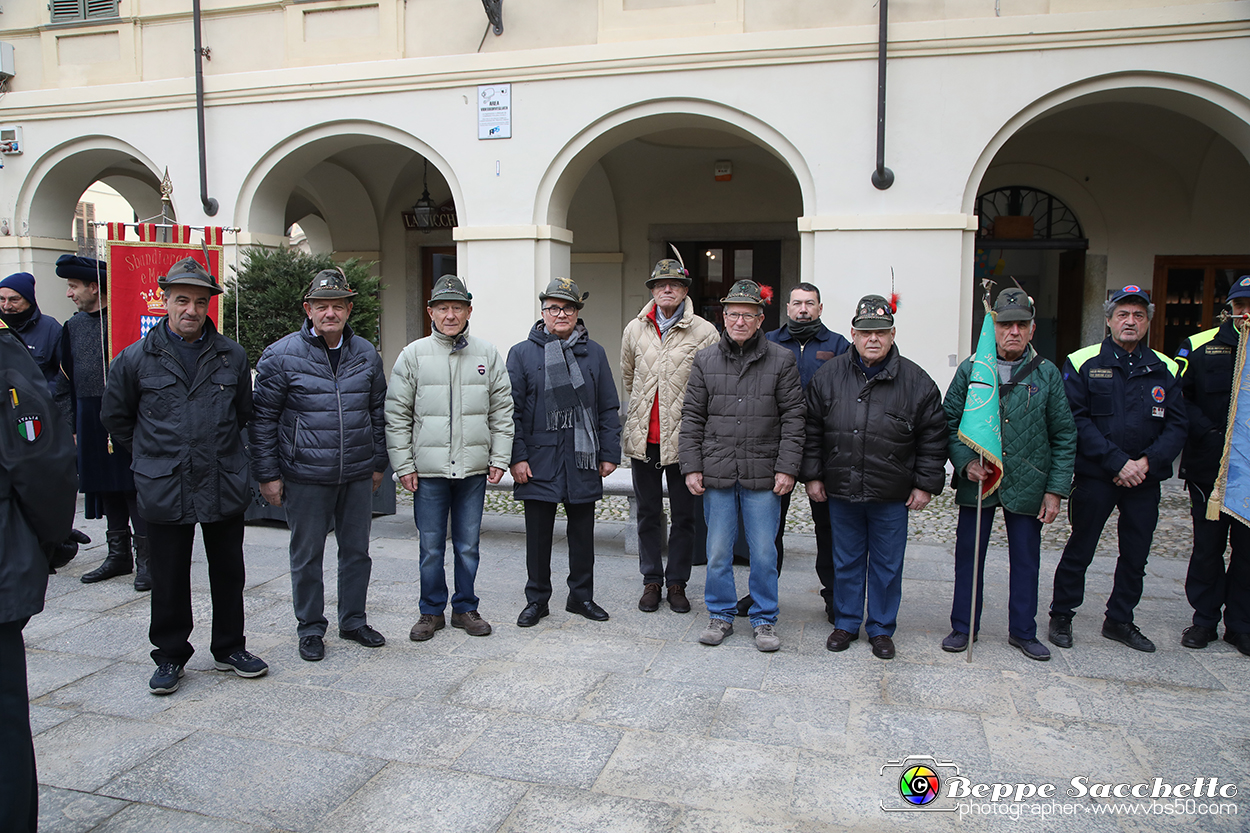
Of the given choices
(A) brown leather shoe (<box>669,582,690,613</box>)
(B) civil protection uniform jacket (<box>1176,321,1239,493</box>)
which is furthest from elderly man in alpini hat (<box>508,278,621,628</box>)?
(B) civil protection uniform jacket (<box>1176,321,1239,493</box>)

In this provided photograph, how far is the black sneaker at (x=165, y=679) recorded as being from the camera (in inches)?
149

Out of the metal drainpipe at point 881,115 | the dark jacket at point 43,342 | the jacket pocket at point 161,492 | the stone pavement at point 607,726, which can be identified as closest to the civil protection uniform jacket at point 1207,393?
the stone pavement at point 607,726

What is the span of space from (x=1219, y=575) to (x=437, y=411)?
13.8 feet

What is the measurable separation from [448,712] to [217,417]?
1.69 metres

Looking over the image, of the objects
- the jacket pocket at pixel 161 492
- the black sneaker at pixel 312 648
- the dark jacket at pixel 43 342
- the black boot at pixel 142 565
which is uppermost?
the dark jacket at pixel 43 342

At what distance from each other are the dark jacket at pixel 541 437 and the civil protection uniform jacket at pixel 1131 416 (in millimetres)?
2513

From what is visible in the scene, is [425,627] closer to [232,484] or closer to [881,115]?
[232,484]

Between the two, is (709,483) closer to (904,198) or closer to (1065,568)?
(1065,568)

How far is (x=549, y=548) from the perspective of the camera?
15.9ft

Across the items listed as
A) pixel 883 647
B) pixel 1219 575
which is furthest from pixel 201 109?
pixel 1219 575

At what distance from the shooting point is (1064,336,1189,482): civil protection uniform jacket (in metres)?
4.34

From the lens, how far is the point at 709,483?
4.41 meters

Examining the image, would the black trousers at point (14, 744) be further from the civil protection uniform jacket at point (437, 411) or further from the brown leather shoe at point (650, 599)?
the brown leather shoe at point (650, 599)

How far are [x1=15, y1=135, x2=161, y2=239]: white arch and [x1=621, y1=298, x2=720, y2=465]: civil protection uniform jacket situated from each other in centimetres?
857
